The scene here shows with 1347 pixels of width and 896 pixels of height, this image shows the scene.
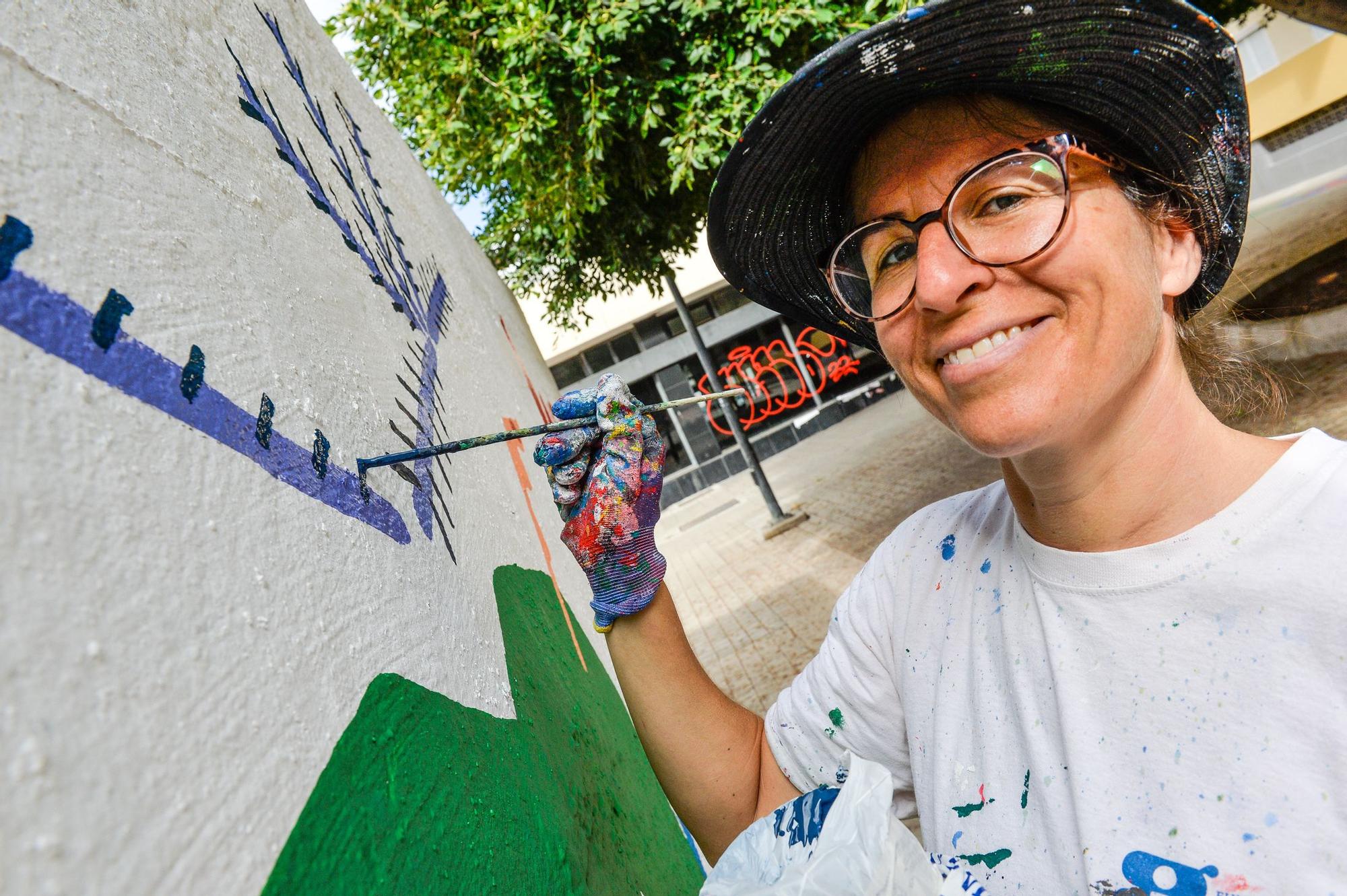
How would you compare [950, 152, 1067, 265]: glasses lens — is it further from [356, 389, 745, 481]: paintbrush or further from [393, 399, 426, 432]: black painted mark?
[393, 399, 426, 432]: black painted mark

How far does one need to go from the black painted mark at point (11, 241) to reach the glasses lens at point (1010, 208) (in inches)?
45.1

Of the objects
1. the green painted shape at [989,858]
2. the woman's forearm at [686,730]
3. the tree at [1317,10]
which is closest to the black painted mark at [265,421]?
the woman's forearm at [686,730]

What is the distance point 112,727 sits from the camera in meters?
0.52

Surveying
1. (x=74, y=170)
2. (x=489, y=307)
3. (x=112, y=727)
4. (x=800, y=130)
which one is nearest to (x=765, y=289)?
(x=800, y=130)

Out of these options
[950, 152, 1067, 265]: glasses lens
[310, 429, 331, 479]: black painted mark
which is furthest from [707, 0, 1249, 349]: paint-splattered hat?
[310, 429, 331, 479]: black painted mark

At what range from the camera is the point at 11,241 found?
0.57 metres

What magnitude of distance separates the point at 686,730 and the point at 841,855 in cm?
51

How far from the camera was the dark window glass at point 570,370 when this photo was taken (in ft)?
53.0

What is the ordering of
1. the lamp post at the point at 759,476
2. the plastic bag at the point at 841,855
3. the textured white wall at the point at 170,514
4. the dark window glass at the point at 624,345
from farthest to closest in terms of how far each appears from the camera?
the dark window glass at the point at 624,345 → the lamp post at the point at 759,476 → the plastic bag at the point at 841,855 → the textured white wall at the point at 170,514

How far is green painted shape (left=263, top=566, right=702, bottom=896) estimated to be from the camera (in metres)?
0.75

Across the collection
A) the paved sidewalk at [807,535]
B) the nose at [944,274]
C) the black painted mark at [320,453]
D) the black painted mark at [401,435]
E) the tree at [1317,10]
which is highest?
the tree at [1317,10]

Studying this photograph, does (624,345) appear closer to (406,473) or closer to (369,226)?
(369,226)

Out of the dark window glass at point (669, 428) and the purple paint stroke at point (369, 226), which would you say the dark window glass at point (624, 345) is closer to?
the dark window glass at point (669, 428)

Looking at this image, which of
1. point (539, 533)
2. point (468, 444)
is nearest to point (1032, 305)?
point (468, 444)
